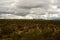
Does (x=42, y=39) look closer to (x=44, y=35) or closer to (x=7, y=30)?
(x=44, y=35)

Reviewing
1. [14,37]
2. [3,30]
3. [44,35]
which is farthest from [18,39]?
[3,30]

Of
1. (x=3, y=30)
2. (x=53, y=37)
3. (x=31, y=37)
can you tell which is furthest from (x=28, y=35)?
(x=3, y=30)

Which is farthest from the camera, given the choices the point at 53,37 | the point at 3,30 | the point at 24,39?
the point at 3,30

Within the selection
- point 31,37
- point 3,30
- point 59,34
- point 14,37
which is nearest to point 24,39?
point 31,37

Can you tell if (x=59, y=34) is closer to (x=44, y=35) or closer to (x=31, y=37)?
(x=44, y=35)

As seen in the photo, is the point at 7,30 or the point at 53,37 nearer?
the point at 53,37

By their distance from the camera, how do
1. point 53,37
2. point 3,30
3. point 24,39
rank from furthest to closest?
point 3,30
point 53,37
point 24,39

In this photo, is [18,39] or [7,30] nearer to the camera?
[18,39]

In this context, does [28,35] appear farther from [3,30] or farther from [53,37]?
[3,30]
